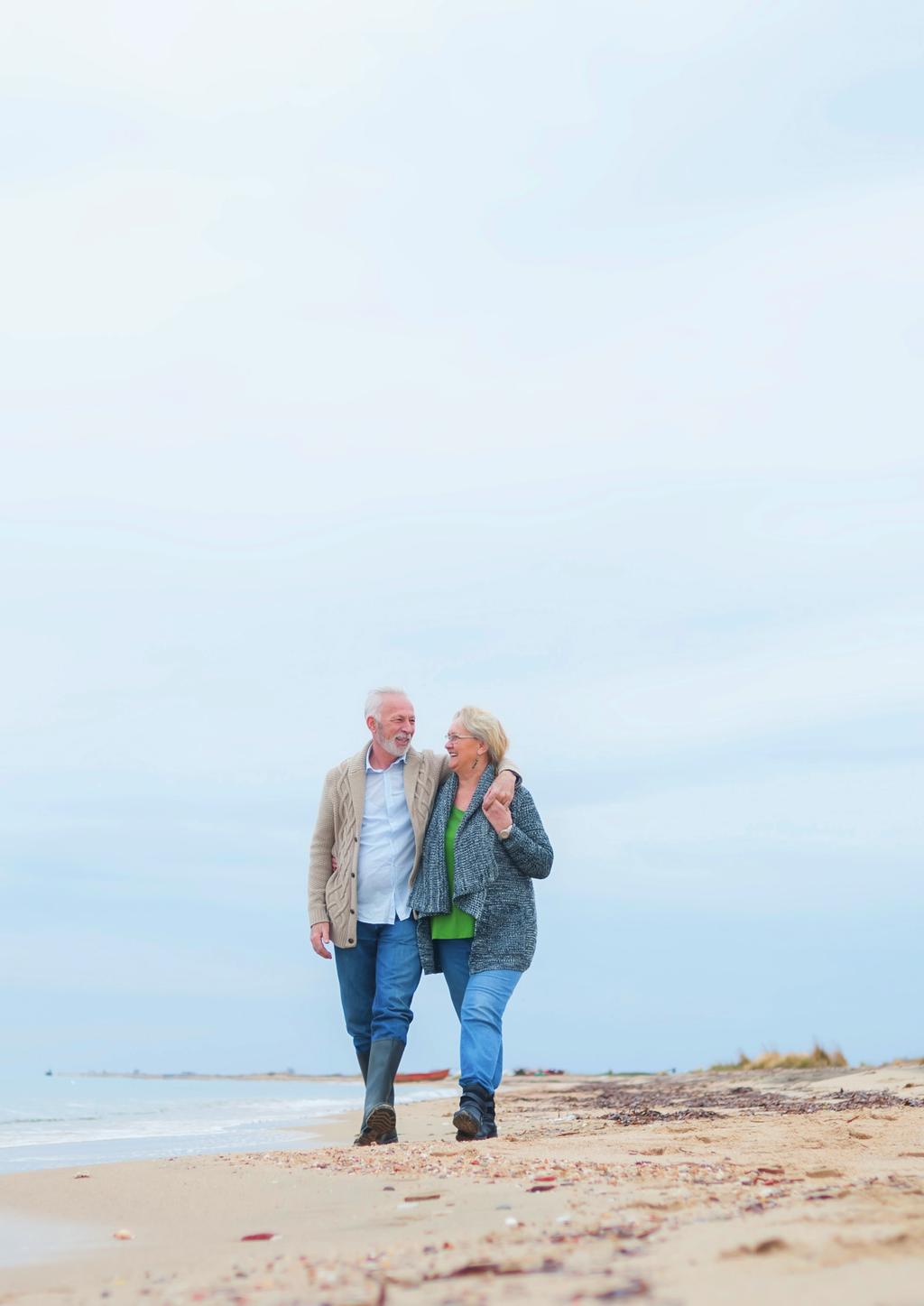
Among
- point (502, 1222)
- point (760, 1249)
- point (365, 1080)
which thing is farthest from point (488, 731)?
point (760, 1249)

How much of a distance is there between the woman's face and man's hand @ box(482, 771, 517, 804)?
0.26 meters

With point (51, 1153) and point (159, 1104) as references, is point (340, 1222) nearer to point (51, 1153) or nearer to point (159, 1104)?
point (51, 1153)

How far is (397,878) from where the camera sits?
6.82 m

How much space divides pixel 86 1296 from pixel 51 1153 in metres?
Answer: 6.35

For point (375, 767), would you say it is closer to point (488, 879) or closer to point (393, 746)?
point (393, 746)

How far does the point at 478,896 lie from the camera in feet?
21.3

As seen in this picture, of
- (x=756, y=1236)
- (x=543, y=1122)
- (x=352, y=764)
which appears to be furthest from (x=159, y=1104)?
(x=756, y=1236)

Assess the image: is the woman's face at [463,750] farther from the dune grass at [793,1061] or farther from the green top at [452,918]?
the dune grass at [793,1061]

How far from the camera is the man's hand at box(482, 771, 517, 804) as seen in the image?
6508 mm

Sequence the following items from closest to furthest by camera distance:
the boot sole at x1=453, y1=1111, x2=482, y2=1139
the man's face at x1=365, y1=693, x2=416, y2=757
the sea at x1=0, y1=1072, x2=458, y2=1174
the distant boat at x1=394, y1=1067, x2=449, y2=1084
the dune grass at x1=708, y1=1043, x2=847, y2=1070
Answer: the boot sole at x1=453, y1=1111, x2=482, y2=1139
the man's face at x1=365, y1=693, x2=416, y2=757
the sea at x1=0, y1=1072, x2=458, y2=1174
the dune grass at x1=708, y1=1043, x2=847, y2=1070
the distant boat at x1=394, y1=1067, x2=449, y2=1084

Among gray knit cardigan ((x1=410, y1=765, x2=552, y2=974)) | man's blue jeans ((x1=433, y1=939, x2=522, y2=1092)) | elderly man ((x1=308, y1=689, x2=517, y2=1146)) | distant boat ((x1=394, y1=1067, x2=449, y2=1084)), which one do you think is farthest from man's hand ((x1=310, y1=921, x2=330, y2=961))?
distant boat ((x1=394, y1=1067, x2=449, y2=1084))

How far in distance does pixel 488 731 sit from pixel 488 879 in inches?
29.8

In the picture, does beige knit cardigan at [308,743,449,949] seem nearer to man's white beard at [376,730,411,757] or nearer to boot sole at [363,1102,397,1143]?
man's white beard at [376,730,411,757]

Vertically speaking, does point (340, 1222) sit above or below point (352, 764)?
below
